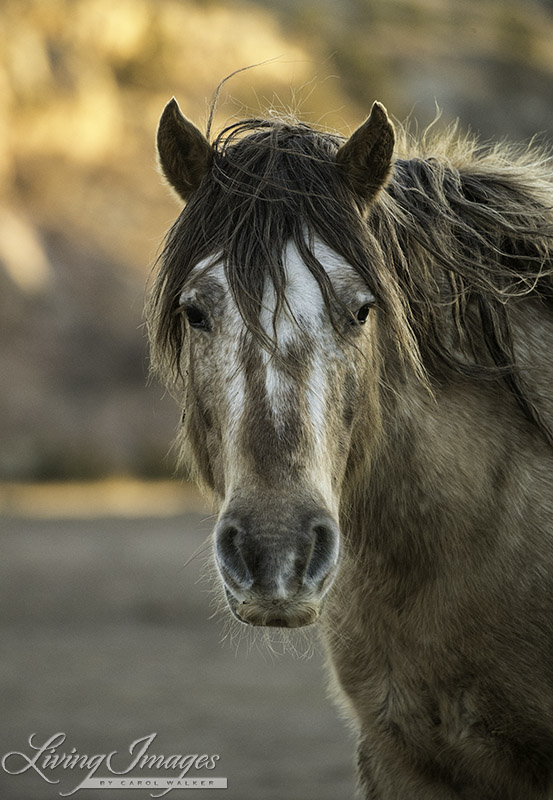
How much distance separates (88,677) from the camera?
837 centimetres

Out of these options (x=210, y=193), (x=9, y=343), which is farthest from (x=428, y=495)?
(x=9, y=343)

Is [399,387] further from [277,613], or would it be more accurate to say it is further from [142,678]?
[142,678]

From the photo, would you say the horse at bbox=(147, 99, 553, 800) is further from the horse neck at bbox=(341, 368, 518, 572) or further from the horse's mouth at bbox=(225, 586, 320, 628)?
the horse's mouth at bbox=(225, 586, 320, 628)

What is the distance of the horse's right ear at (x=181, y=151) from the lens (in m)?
3.16

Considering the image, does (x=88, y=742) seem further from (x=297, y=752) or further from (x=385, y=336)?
(x=385, y=336)

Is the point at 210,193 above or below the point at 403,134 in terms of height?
below

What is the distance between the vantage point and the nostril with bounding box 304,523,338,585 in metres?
2.57

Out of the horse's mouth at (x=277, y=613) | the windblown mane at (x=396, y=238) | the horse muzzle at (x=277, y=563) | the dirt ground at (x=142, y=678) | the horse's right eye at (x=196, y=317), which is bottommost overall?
the dirt ground at (x=142, y=678)

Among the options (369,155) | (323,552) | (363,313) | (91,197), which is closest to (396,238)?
(369,155)

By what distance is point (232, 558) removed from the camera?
259cm

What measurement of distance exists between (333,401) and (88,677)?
6233 millimetres

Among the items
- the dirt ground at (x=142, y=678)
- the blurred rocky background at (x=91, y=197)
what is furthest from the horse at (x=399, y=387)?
the blurred rocky background at (x=91, y=197)

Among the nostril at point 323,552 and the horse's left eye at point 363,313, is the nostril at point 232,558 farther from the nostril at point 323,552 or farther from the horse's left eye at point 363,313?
the horse's left eye at point 363,313

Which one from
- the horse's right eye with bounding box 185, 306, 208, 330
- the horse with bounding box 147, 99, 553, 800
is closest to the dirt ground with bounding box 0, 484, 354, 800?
the horse with bounding box 147, 99, 553, 800
